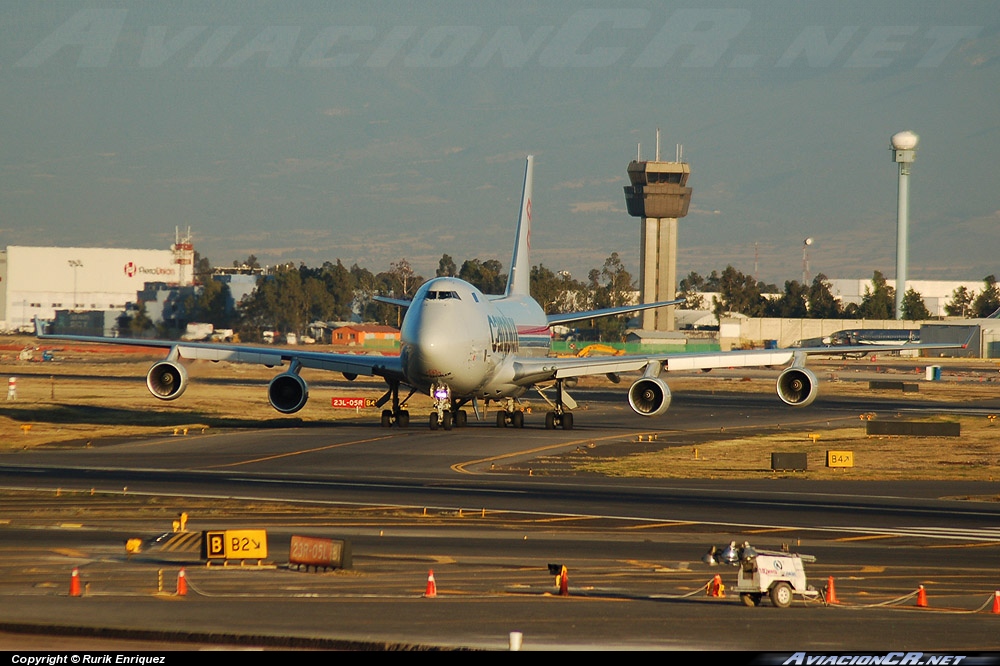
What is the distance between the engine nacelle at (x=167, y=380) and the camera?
5844cm

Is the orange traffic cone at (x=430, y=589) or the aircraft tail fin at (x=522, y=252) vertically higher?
the aircraft tail fin at (x=522, y=252)

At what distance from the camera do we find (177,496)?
125 ft

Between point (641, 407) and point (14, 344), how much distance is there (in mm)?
126562

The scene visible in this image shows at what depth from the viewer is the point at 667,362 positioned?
5972 centimetres

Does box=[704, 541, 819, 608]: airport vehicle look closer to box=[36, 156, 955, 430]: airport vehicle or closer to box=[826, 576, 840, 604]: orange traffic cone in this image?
box=[826, 576, 840, 604]: orange traffic cone

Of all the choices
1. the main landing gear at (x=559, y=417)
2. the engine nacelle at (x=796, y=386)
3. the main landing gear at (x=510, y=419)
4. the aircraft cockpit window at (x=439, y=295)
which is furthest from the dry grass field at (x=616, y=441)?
the aircraft cockpit window at (x=439, y=295)

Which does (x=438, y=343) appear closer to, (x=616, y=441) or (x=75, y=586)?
(x=616, y=441)

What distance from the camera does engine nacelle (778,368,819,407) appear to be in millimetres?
58406

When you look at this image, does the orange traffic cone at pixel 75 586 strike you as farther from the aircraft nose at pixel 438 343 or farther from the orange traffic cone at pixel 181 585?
the aircraft nose at pixel 438 343

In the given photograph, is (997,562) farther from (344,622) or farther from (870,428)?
(870,428)

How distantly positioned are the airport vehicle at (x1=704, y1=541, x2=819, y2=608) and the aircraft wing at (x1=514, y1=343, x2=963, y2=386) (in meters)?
A: 35.5

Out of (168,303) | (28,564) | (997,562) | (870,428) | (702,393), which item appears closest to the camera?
(28,564)

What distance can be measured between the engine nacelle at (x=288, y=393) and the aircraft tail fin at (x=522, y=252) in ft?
67.1

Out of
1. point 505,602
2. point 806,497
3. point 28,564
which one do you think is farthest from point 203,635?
point 806,497
